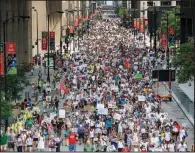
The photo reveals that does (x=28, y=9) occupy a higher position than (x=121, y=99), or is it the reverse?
(x=28, y=9)

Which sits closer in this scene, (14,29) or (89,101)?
(89,101)

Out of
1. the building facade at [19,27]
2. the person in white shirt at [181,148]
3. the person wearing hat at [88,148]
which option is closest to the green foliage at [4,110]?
the person wearing hat at [88,148]

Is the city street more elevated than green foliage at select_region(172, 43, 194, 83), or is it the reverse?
green foliage at select_region(172, 43, 194, 83)

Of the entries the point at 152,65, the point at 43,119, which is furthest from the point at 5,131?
the point at 152,65

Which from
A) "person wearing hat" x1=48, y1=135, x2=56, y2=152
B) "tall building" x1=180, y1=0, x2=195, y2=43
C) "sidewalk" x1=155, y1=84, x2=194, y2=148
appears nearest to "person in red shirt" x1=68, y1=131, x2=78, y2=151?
"person wearing hat" x1=48, y1=135, x2=56, y2=152

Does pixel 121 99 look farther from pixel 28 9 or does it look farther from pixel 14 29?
pixel 28 9

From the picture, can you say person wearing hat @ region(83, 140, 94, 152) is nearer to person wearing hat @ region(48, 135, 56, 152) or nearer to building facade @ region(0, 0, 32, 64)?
person wearing hat @ region(48, 135, 56, 152)

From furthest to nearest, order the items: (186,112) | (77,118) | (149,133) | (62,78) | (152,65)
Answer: (152,65), (62,78), (186,112), (77,118), (149,133)

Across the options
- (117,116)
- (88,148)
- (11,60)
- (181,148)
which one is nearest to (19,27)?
(11,60)

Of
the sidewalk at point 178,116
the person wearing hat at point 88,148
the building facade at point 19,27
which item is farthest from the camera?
the building facade at point 19,27

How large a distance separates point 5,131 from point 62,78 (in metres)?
30.2

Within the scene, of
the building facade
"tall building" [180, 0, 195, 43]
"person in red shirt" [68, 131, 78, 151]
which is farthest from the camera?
"tall building" [180, 0, 195, 43]

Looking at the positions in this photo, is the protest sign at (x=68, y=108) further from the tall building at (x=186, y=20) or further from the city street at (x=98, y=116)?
the tall building at (x=186, y=20)

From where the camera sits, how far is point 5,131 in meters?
34.2
